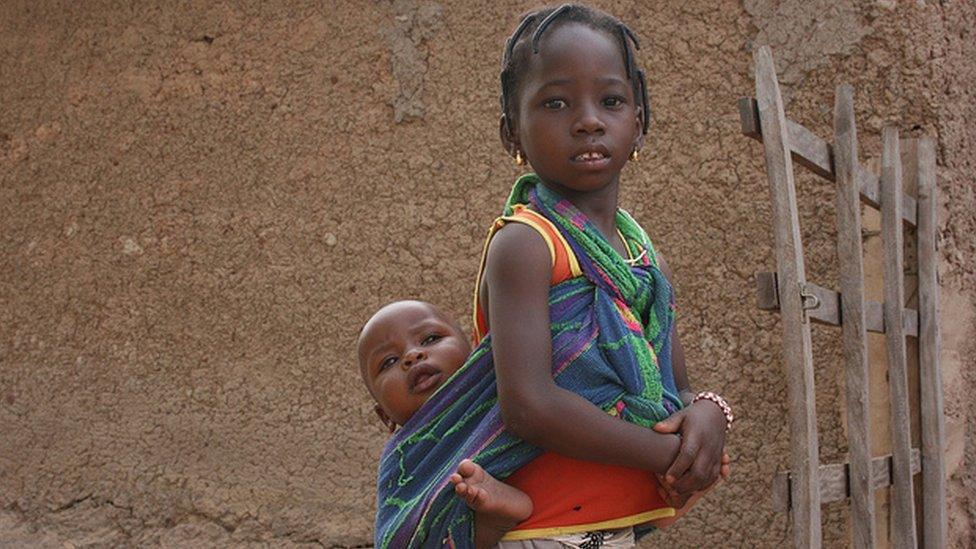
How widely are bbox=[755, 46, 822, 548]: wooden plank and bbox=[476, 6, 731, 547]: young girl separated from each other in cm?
61

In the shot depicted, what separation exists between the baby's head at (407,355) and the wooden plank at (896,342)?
1580mm

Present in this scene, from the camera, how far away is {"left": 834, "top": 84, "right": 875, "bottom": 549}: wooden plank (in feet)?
9.54

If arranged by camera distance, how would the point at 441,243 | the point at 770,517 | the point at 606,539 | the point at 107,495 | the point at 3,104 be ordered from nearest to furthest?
the point at 606,539 < the point at 770,517 < the point at 441,243 < the point at 107,495 < the point at 3,104

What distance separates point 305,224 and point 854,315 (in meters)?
1.89

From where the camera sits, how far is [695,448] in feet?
6.22

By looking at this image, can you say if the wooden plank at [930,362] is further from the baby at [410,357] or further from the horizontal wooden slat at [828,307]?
the baby at [410,357]

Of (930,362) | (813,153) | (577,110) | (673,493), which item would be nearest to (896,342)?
(930,362)

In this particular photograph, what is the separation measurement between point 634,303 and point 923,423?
6.36 feet

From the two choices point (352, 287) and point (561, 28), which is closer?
point (561, 28)

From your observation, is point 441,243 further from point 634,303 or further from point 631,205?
point 634,303

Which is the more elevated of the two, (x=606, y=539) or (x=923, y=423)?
(x=923, y=423)

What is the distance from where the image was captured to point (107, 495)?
4371 millimetres

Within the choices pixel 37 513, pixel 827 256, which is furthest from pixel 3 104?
pixel 827 256

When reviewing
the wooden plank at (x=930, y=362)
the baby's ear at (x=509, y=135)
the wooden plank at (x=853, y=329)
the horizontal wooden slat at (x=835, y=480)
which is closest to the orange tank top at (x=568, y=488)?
the baby's ear at (x=509, y=135)
